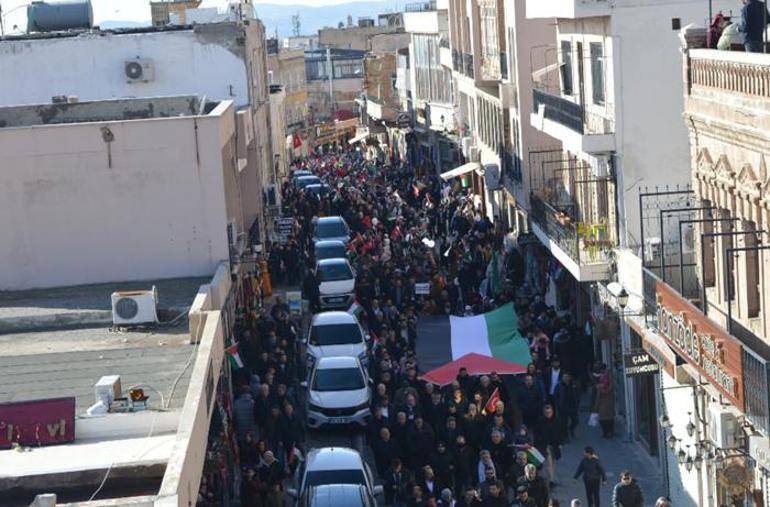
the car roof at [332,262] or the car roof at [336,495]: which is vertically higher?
the car roof at [332,262]

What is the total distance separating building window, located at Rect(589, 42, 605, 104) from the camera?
99.0 feet

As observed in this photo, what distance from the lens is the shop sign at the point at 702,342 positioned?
59.7 ft

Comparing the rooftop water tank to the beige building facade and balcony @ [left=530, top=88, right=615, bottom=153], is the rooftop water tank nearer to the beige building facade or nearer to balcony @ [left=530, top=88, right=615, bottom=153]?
balcony @ [left=530, top=88, right=615, bottom=153]

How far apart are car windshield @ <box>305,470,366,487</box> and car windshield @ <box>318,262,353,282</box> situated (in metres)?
18.3

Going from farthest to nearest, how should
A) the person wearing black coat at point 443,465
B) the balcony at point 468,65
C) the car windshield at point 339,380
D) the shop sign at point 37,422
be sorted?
the balcony at point 468,65, the car windshield at point 339,380, the person wearing black coat at point 443,465, the shop sign at point 37,422

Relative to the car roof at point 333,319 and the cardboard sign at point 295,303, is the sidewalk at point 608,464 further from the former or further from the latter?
the cardboard sign at point 295,303

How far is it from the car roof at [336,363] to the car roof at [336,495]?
298 inches

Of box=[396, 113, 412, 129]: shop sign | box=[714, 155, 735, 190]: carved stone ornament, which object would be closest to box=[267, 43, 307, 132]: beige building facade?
box=[396, 113, 412, 129]: shop sign

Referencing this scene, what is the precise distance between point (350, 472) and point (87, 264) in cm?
944

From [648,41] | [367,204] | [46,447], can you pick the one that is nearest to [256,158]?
[367,204]

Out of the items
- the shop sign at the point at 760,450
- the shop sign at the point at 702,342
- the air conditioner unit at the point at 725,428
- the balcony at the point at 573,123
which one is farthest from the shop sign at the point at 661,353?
the balcony at the point at 573,123

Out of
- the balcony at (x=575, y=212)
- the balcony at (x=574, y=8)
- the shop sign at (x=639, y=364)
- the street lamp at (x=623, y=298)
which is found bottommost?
the shop sign at (x=639, y=364)

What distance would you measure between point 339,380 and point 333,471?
657 centimetres

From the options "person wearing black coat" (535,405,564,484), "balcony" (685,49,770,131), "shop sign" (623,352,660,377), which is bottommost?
"person wearing black coat" (535,405,564,484)
